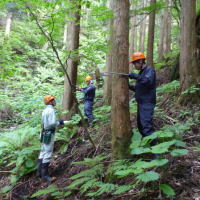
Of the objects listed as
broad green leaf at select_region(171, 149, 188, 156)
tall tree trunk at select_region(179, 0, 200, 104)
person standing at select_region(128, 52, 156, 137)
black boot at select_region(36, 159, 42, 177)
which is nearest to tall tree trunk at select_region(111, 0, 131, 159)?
person standing at select_region(128, 52, 156, 137)

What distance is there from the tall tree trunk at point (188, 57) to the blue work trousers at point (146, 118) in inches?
83.4

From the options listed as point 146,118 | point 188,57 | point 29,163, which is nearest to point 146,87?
point 146,118

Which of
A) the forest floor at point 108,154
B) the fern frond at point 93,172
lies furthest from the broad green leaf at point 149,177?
the fern frond at point 93,172

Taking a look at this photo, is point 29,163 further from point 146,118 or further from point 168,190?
point 168,190

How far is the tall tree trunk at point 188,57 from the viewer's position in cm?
588

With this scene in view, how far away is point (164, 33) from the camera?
1683cm

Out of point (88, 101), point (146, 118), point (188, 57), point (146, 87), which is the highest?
point (188, 57)


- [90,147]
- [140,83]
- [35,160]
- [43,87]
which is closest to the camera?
[140,83]

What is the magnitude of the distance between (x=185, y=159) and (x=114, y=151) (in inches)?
48.9

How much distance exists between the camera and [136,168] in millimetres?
2846

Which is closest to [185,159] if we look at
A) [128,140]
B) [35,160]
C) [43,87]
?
[128,140]

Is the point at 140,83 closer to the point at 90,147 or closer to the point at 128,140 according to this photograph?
the point at 128,140

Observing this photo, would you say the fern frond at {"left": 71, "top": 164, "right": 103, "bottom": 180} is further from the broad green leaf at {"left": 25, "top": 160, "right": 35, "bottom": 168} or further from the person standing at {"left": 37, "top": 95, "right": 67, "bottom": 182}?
the broad green leaf at {"left": 25, "top": 160, "right": 35, "bottom": 168}

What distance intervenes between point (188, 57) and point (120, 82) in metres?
3.31
